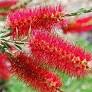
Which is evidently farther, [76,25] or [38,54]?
[76,25]

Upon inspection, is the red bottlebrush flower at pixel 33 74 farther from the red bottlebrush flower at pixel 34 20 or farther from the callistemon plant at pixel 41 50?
the red bottlebrush flower at pixel 34 20

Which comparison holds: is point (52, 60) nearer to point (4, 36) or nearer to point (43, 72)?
point (43, 72)

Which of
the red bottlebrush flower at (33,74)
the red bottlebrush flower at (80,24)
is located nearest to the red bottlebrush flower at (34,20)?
the red bottlebrush flower at (33,74)

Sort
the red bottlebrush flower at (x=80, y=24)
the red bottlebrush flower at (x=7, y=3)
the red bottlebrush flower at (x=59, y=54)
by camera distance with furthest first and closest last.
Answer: the red bottlebrush flower at (x=80, y=24), the red bottlebrush flower at (x=7, y=3), the red bottlebrush flower at (x=59, y=54)

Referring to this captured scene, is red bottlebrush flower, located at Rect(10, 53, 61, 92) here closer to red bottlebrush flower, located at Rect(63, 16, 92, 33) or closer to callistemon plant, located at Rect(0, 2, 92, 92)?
callistemon plant, located at Rect(0, 2, 92, 92)

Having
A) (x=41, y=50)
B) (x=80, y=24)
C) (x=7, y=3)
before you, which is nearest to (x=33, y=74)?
(x=41, y=50)

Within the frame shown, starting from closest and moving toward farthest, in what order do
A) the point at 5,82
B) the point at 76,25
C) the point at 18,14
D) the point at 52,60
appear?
the point at 52,60, the point at 18,14, the point at 76,25, the point at 5,82

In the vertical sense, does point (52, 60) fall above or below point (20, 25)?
below

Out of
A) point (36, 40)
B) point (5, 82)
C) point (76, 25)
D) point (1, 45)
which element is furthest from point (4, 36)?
point (5, 82)

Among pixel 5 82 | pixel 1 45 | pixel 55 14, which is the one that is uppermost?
pixel 55 14
